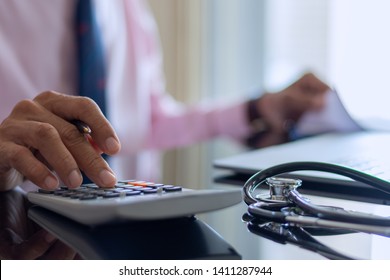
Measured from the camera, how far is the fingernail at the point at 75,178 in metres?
0.39

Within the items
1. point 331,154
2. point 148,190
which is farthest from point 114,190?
point 331,154

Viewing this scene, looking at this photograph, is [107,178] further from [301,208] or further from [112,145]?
[301,208]

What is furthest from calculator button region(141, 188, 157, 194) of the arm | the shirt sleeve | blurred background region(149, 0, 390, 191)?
blurred background region(149, 0, 390, 191)

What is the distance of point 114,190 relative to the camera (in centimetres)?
35

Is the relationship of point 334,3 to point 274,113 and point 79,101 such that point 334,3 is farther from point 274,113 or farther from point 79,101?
A: point 79,101

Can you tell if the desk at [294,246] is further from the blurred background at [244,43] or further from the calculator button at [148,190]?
the blurred background at [244,43]

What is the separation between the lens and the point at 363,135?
734 mm

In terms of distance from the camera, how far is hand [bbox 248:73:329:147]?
0.92 metres

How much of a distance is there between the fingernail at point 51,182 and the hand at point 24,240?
0.03m

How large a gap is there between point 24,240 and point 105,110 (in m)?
0.56

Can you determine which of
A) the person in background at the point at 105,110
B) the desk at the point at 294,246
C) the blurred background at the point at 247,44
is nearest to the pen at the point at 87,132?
the person in background at the point at 105,110

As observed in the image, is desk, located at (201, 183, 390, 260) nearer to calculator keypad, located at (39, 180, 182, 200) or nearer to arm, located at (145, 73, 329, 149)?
calculator keypad, located at (39, 180, 182, 200)
